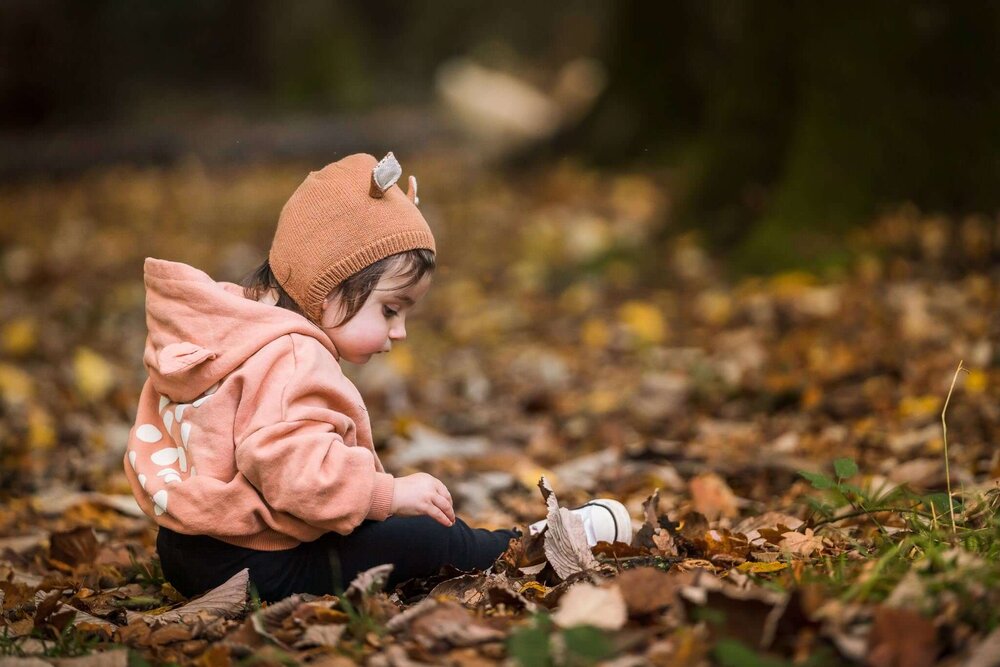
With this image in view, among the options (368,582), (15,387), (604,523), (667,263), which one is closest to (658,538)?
(604,523)

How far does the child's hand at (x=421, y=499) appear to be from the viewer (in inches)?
94.1

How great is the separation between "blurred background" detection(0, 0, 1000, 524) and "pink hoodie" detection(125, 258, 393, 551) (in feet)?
3.65

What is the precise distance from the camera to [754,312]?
5328 millimetres

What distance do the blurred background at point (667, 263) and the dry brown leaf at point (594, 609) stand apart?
143 centimetres

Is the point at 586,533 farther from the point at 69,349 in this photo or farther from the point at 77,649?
the point at 69,349

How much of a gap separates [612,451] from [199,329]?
1828 millimetres

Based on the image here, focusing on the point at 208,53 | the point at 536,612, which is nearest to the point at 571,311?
the point at 536,612

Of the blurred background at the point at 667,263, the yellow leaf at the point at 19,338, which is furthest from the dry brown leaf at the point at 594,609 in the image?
the yellow leaf at the point at 19,338

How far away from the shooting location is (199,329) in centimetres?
241

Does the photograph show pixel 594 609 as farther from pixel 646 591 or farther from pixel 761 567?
pixel 761 567

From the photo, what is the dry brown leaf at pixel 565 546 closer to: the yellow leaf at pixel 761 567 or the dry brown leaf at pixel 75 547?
the yellow leaf at pixel 761 567

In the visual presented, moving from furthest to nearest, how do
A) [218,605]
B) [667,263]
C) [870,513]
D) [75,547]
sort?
[667,263] → [75,547] → [870,513] → [218,605]

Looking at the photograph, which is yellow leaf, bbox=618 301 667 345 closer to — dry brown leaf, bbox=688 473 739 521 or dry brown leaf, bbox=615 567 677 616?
dry brown leaf, bbox=688 473 739 521

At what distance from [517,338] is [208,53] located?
1926 cm
